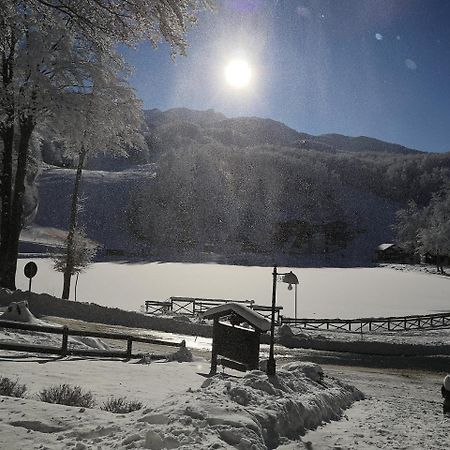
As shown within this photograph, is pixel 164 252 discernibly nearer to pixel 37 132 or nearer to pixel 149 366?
pixel 37 132

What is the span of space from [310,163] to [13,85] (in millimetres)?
156882

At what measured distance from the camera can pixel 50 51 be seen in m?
14.7

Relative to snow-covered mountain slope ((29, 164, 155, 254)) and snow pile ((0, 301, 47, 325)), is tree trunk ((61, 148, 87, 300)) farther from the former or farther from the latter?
snow-covered mountain slope ((29, 164, 155, 254))

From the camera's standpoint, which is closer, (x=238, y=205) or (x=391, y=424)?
(x=391, y=424)

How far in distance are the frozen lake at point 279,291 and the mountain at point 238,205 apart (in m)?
35.6

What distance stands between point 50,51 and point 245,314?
11.2 m

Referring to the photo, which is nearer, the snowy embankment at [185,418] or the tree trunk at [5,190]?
the snowy embankment at [185,418]

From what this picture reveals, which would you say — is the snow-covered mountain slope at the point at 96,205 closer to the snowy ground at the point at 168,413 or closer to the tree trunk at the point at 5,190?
the tree trunk at the point at 5,190

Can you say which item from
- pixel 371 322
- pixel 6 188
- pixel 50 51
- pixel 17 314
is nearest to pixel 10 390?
pixel 17 314

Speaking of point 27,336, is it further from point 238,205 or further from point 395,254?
point 238,205

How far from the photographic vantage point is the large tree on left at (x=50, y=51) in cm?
693

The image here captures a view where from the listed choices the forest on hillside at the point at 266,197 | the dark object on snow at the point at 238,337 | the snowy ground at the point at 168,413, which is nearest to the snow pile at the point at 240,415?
the snowy ground at the point at 168,413

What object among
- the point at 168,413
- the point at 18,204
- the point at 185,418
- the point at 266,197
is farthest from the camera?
the point at 266,197

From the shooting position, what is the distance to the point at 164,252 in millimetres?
98562
